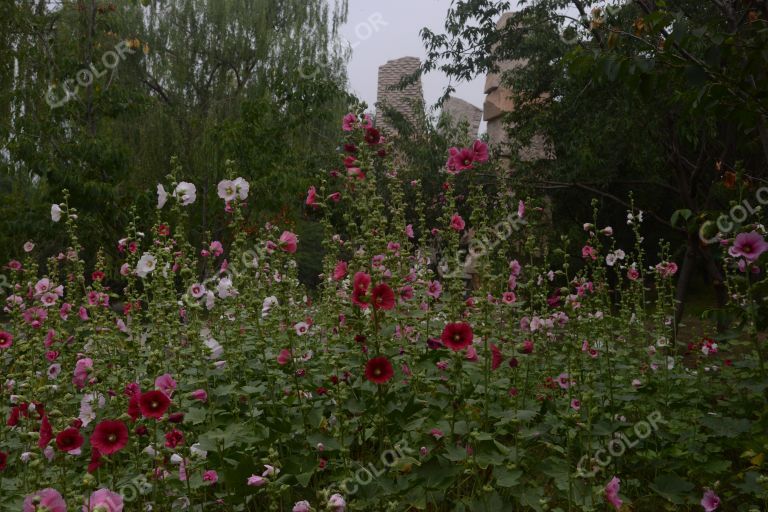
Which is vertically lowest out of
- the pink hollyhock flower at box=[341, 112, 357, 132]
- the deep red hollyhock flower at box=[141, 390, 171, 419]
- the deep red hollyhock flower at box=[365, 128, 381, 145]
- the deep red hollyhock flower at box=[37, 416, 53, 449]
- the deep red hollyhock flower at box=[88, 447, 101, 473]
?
the deep red hollyhock flower at box=[88, 447, 101, 473]

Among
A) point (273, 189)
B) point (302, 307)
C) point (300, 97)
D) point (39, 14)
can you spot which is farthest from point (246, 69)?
point (302, 307)

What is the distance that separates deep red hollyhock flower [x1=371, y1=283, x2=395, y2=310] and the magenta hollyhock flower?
152cm

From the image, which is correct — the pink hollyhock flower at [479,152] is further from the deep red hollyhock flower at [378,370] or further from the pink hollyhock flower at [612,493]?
the pink hollyhock flower at [612,493]

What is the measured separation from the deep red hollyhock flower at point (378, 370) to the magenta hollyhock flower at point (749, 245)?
1.57 metres

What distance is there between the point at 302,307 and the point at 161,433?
2214 millimetres

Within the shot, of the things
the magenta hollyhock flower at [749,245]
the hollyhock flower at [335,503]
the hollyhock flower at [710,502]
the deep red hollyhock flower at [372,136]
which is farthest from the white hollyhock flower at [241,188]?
the hollyhock flower at [710,502]

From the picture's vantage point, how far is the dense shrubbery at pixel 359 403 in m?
2.30

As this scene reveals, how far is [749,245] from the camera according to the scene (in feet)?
9.02

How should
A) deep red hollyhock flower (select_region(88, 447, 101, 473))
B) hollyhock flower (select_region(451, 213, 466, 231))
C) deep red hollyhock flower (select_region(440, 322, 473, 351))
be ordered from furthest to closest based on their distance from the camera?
1. hollyhock flower (select_region(451, 213, 466, 231))
2. deep red hollyhock flower (select_region(440, 322, 473, 351))
3. deep red hollyhock flower (select_region(88, 447, 101, 473))

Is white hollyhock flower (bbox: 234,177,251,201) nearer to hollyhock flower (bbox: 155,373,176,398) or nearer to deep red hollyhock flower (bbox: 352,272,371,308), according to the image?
deep red hollyhock flower (bbox: 352,272,371,308)

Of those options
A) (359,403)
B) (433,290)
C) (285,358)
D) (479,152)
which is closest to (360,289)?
(359,403)

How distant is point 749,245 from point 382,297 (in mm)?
1611

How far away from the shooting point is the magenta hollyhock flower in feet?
8.93

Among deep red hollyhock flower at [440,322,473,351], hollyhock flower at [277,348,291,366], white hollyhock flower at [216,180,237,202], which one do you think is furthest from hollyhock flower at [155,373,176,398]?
white hollyhock flower at [216,180,237,202]
